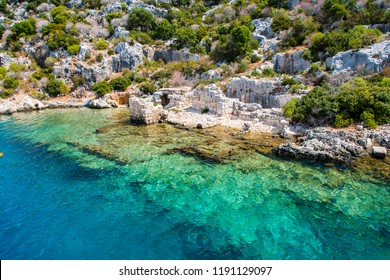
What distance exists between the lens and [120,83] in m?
39.0

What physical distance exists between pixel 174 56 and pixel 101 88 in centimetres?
1527

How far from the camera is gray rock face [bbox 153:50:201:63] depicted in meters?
44.0

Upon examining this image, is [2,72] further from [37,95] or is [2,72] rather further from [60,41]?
[60,41]

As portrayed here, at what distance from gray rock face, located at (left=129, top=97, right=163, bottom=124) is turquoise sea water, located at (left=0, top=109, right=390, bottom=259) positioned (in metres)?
6.81

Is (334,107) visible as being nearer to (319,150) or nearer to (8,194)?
(319,150)

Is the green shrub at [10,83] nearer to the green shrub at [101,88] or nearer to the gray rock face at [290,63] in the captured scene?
the green shrub at [101,88]

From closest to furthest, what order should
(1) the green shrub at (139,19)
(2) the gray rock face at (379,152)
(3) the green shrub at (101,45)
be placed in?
1. (2) the gray rock face at (379,152)
2. (3) the green shrub at (101,45)
3. (1) the green shrub at (139,19)

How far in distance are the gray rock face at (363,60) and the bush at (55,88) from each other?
125 feet

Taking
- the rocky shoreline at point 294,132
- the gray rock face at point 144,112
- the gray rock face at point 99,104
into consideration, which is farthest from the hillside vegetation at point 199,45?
the gray rock face at point 144,112

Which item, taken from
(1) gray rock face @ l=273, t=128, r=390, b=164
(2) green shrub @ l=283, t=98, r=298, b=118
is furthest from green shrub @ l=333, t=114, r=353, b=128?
(2) green shrub @ l=283, t=98, r=298, b=118

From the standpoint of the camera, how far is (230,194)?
36.5 ft

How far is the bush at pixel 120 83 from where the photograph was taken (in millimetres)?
38969

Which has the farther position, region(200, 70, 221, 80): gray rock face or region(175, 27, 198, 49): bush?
region(175, 27, 198, 49): bush

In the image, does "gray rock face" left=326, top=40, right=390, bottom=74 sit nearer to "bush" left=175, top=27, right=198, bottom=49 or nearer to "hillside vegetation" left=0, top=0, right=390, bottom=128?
"hillside vegetation" left=0, top=0, right=390, bottom=128
